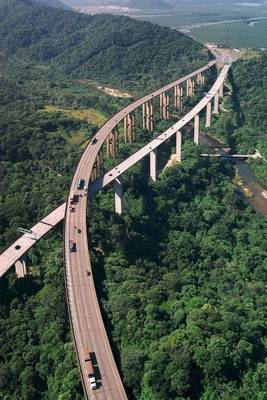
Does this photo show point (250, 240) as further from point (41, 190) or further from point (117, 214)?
point (41, 190)

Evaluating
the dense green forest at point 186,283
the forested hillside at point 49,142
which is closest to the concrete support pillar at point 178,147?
the dense green forest at point 186,283

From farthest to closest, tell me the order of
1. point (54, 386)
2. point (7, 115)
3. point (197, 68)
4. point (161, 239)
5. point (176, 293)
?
point (197, 68) → point (7, 115) → point (161, 239) → point (176, 293) → point (54, 386)

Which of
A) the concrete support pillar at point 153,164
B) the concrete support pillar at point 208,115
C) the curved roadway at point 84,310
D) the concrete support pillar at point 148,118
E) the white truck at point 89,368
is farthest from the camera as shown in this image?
the concrete support pillar at point 208,115

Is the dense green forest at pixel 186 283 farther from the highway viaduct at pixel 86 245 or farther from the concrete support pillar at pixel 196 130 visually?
the concrete support pillar at pixel 196 130

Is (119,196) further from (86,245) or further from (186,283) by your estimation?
(186,283)

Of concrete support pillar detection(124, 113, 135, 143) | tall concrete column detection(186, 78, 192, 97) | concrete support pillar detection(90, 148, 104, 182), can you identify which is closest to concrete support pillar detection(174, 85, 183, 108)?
tall concrete column detection(186, 78, 192, 97)

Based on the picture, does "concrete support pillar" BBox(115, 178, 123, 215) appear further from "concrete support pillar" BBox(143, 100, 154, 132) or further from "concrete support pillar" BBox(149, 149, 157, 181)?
"concrete support pillar" BBox(143, 100, 154, 132)

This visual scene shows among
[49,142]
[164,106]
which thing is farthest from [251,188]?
[49,142]

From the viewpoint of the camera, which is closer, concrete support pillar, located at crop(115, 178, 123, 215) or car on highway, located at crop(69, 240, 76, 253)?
car on highway, located at crop(69, 240, 76, 253)

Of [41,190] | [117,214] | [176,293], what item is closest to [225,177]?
[117,214]
